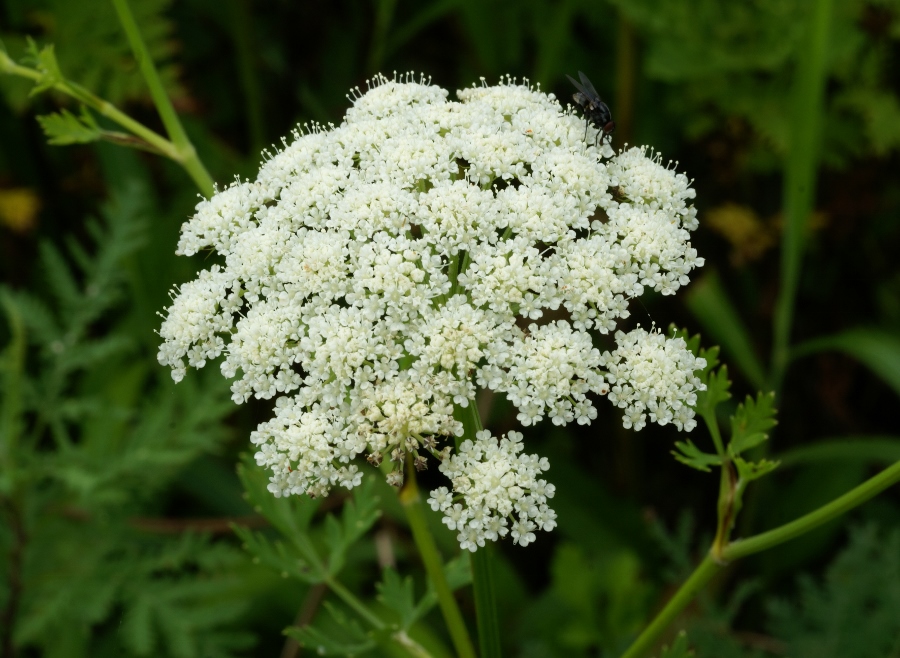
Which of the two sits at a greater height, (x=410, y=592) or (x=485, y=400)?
(x=485, y=400)

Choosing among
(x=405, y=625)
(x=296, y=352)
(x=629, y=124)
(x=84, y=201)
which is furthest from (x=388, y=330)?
(x=84, y=201)

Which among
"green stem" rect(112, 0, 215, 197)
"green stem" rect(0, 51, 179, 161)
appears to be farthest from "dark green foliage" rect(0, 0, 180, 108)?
"green stem" rect(112, 0, 215, 197)

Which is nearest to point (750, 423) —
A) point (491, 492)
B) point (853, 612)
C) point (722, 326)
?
point (491, 492)

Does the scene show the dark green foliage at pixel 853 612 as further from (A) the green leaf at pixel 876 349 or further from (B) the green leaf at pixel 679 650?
(B) the green leaf at pixel 679 650

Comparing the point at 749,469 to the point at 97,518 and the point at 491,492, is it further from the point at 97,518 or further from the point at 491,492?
the point at 97,518

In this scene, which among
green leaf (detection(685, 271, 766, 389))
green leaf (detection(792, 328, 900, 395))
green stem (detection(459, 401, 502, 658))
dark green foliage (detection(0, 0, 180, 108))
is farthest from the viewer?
dark green foliage (detection(0, 0, 180, 108))

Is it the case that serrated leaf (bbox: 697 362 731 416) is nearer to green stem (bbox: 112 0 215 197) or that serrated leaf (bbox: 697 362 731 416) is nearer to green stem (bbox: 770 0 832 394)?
green stem (bbox: 112 0 215 197)
